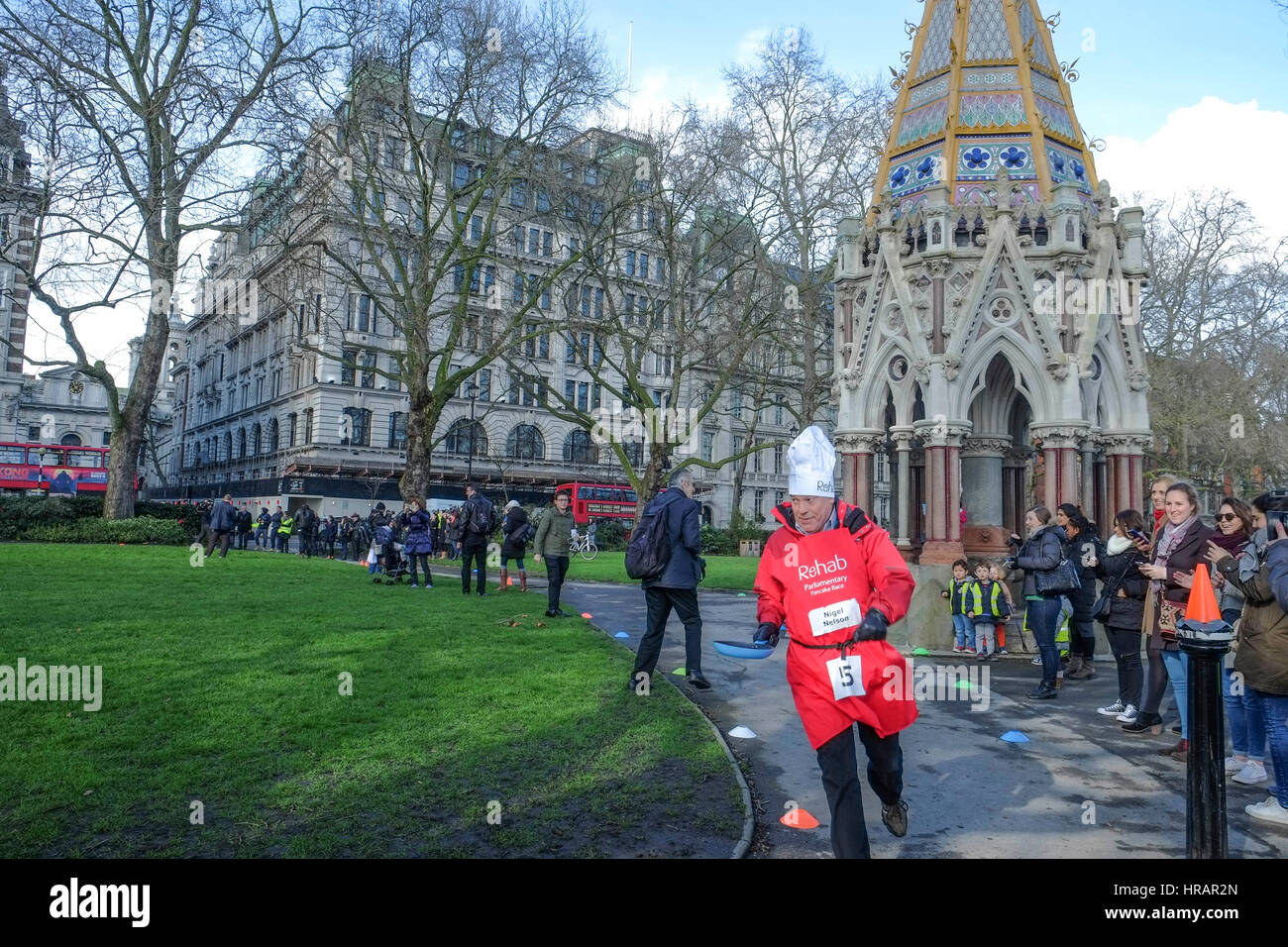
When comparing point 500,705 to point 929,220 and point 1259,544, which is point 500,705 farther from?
point 929,220

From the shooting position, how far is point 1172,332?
32.5 metres

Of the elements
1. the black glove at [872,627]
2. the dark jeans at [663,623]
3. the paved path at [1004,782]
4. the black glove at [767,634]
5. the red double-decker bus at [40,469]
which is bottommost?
the paved path at [1004,782]

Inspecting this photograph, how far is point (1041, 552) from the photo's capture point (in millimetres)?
8555

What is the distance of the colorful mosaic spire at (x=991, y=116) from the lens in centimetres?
1302

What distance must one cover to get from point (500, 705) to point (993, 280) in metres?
9.80

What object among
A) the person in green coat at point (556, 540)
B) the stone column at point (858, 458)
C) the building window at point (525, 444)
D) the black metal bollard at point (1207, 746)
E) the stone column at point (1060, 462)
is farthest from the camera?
the building window at point (525, 444)

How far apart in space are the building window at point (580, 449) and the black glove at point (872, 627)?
182 feet

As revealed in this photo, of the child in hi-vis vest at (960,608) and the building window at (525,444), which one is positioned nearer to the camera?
the child in hi-vis vest at (960,608)

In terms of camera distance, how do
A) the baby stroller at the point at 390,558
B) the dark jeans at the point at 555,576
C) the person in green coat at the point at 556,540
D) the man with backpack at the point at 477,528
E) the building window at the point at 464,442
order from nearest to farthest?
the dark jeans at the point at 555,576
the person in green coat at the point at 556,540
the man with backpack at the point at 477,528
the baby stroller at the point at 390,558
the building window at the point at 464,442

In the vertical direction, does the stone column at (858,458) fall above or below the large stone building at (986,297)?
below

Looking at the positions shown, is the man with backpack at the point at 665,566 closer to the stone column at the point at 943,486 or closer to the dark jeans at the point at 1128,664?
the dark jeans at the point at 1128,664

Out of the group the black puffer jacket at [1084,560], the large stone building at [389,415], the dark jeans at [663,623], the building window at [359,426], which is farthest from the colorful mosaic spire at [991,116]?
the building window at [359,426]
